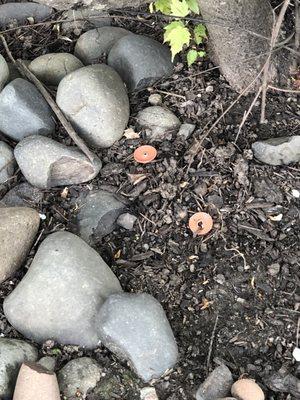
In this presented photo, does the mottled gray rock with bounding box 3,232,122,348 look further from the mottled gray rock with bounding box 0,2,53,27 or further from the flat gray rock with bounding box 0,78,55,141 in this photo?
the mottled gray rock with bounding box 0,2,53,27

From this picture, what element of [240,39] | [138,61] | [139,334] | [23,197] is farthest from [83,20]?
[139,334]

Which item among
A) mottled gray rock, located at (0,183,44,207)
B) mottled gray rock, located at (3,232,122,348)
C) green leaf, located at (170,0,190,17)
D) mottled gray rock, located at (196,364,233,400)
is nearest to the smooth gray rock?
green leaf, located at (170,0,190,17)

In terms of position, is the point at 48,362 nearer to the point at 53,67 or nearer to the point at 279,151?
the point at 279,151

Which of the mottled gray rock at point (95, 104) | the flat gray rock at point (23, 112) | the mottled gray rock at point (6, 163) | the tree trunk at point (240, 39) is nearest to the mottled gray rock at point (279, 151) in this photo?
the tree trunk at point (240, 39)

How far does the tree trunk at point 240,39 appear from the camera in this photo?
3070mm

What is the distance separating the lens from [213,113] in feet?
10.6

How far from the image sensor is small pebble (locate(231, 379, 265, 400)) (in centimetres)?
227

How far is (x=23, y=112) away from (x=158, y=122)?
715mm

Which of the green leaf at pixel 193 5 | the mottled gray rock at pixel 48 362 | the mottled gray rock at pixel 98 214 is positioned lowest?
the mottled gray rock at pixel 48 362

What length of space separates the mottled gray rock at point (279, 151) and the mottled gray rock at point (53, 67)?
1161 mm

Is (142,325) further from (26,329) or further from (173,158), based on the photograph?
(173,158)

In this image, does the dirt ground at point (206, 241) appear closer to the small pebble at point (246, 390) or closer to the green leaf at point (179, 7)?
the small pebble at point (246, 390)

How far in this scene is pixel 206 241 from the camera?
9.18ft

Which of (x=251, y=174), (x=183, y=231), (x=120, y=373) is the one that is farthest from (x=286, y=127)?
(x=120, y=373)
